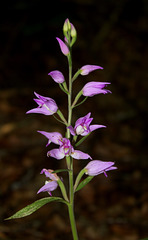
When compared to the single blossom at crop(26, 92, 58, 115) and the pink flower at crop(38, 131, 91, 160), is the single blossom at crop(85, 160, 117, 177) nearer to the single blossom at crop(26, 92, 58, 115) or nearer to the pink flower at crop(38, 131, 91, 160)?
the pink flower at crop(38, 131, 91, 160)

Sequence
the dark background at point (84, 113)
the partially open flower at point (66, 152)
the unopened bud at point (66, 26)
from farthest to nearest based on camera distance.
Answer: the dark background at point (84, 113)
the unopened bud at point (66, 26)
the partially open flower at point (66, 152)

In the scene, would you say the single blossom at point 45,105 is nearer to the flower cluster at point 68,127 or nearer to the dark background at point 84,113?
the flower cluster at point 68,127

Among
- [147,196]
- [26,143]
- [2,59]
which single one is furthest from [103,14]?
[147,196]

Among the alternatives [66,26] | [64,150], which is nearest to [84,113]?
[66,26]

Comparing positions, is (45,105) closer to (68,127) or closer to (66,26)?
(68,127)

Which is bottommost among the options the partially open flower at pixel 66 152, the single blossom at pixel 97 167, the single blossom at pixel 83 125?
the single blossom at pixel 97 167

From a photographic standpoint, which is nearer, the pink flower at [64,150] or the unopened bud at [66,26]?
the pink flower at [64,150]

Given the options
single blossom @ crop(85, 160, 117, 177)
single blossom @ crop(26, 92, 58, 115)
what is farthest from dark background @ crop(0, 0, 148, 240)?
single blossom @ crop(26, 92, 58, 115)

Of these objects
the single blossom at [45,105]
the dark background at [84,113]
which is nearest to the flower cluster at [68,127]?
the single blossom at [45,105]

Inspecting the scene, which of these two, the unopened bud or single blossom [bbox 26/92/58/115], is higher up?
the unopened bud
